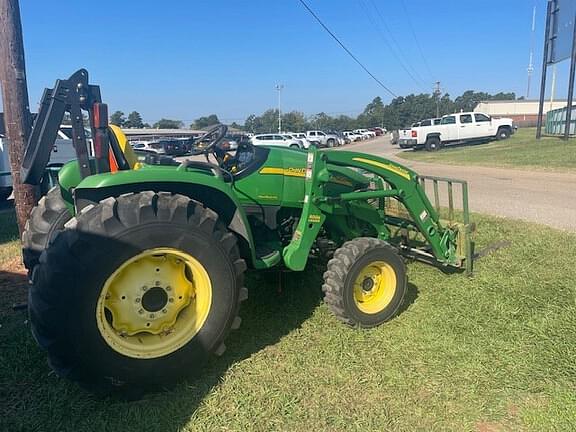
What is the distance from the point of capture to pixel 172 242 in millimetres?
2760

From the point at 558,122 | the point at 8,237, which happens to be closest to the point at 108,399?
the point at 8,237

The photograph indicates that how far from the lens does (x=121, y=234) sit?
2.62 metres

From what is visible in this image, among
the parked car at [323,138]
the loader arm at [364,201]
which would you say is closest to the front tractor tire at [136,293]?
the loader arm at [364,201]

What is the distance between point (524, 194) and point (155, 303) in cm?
978

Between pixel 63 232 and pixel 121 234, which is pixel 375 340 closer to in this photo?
pixel 121 234

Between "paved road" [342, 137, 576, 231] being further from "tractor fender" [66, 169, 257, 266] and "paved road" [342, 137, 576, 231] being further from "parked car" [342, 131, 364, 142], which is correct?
"parked car" [342, 131, 364, 142]

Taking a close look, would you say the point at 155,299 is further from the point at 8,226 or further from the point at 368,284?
the point at 8,226

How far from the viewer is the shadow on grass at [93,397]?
2.64 m

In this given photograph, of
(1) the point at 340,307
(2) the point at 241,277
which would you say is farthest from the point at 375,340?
(2) the point at 241,277

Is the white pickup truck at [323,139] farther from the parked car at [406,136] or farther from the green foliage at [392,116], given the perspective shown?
the green foliage at [392,116]

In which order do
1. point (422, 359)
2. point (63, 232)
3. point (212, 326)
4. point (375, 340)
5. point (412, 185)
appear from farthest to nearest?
point (412, 185) < point (375, 340) < point (422, 359) < point (212, 326) < point (63, 232)

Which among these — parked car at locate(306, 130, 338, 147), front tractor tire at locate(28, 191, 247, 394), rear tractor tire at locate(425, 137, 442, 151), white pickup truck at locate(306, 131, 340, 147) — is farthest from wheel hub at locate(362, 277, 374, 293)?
parked car at locate(306, 130, 338, 147)

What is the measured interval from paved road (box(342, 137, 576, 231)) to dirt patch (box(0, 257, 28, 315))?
279 inches

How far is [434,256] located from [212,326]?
2.73m
